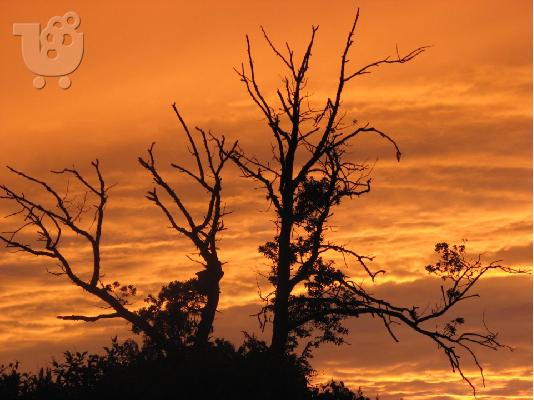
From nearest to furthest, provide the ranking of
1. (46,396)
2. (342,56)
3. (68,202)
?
(46,396)
(342,56)
(68,202)

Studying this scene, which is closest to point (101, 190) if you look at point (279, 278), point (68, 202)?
point (68, 202)

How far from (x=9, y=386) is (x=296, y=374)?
851cm

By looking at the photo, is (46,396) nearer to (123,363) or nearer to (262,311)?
(123,363)

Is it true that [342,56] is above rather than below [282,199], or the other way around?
above

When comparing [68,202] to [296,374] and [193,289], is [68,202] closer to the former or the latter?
[193,289]

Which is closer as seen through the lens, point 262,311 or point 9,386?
point 9,386

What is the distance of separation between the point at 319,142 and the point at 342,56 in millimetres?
2797

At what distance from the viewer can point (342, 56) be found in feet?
106

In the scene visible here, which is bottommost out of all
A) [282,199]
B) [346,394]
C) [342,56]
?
[346,394]

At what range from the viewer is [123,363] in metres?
31.6

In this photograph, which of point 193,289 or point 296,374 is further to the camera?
point 193,289

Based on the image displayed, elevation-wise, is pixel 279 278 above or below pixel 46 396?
above

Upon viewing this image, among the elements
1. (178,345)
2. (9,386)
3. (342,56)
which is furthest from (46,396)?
(342,56)

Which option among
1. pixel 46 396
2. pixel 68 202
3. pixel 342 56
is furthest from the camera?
pixel 68 202
